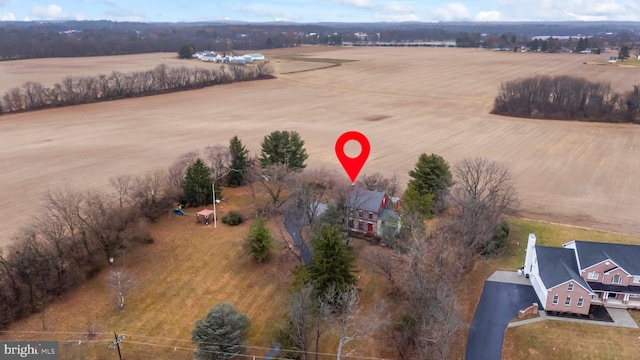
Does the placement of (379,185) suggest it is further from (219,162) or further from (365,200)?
(219,162)

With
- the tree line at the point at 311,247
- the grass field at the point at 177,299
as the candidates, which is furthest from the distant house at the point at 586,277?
the grass field at the point at 177,299

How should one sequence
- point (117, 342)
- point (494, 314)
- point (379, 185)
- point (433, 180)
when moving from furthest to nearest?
point (379, 185)
point (433, 180)
point (494, 314)
point (117, 342)

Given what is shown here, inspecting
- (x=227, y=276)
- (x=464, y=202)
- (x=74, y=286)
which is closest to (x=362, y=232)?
(x=464, y=202)

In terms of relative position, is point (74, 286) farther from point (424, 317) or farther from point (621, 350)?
point (621, 350)

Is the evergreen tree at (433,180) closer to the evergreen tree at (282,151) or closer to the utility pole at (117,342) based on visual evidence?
the evergreen tree at (282,151)

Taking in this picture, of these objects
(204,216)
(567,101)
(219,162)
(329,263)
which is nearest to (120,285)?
(204,216)

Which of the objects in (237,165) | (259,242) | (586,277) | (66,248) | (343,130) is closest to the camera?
(586,277)

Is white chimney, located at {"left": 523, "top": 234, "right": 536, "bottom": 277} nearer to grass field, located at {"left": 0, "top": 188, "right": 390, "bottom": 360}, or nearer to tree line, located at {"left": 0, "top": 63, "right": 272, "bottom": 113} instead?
grass field, located at {"left": 0, "top": 188, "right": 390, "bottom": 360}
